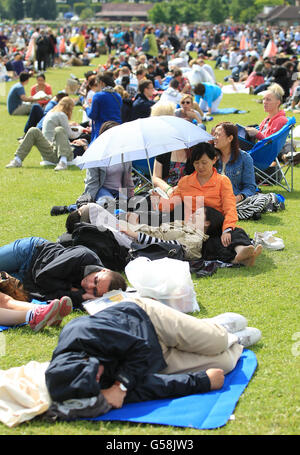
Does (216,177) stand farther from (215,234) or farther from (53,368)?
(53,368)

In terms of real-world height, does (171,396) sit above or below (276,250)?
above

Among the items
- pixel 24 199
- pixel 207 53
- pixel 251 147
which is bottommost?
pixel 207 53

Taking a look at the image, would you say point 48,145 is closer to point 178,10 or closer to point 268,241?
point 268,241

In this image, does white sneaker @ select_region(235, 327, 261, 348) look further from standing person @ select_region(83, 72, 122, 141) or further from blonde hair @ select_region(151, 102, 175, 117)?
standing person @ select_region(83, 72, 122, 141)

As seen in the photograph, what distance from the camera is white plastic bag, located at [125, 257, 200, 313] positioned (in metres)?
4.88

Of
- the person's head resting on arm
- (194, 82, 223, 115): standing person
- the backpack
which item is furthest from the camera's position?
(194, 82, 223, 115): standing person

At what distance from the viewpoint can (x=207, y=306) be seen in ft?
16.8

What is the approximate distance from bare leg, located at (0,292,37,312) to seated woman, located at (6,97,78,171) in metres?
5.85

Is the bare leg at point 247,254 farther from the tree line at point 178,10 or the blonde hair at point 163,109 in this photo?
the tree line at point 178,10

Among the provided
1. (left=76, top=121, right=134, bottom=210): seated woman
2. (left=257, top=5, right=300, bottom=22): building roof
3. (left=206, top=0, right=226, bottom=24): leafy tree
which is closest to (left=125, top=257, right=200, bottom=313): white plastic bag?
(left=76, top=121, right=134, bottom=210): seated woman

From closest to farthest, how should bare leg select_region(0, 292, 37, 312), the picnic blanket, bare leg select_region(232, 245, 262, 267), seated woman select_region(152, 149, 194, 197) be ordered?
bare leg select_region(0, 292, 37, 312) → bare leg select_region(232, 245, 262, 267) → seated woman select_region(152, 149, 194, 197) → the picnic blanket

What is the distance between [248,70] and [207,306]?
20.1 meters

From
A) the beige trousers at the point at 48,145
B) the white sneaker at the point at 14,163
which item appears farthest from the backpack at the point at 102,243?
the white sneaker at the point at 14,163

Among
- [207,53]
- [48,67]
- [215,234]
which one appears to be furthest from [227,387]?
[207,53]
